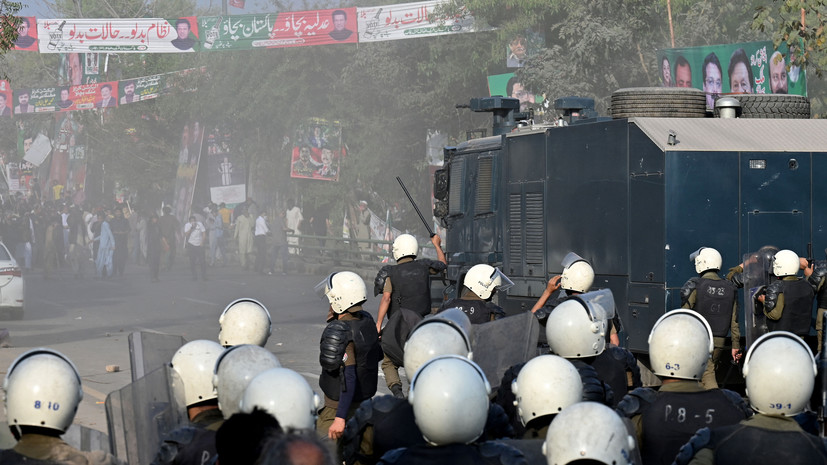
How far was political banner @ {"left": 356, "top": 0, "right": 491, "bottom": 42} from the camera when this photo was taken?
2956cm

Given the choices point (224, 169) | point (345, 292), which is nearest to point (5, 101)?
point (224, 169)

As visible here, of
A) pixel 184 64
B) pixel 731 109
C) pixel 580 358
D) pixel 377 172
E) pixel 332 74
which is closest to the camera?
pixel 580 358

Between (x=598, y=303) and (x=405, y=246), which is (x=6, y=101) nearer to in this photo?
(x=405, y=246)

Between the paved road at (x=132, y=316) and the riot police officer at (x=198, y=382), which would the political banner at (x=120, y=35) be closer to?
the paved road at (x=132, y=316)

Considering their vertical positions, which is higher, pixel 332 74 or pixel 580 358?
pixel 332 74

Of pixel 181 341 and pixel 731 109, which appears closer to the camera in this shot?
pixel 181 341

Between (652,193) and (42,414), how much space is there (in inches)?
305

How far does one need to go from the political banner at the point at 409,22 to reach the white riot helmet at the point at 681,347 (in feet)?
80.9

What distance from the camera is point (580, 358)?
5555mm

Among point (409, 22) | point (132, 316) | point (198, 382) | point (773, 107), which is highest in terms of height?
point (409, 22)

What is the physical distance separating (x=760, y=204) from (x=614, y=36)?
50.5ft

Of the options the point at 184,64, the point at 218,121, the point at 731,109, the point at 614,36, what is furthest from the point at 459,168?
the point at 184,64

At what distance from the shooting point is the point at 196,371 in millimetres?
4613

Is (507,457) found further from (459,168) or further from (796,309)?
(459,168)
